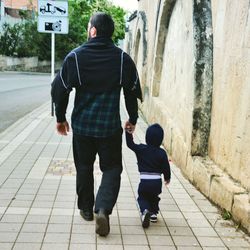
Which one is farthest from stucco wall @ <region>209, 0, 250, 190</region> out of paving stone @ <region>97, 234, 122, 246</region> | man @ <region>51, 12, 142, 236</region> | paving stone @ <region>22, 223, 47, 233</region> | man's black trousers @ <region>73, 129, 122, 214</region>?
paving stone @ <region>22, 223, 47, 233</region>

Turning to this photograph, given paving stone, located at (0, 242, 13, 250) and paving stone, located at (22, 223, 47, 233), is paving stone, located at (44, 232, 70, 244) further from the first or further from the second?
paving stone, located at (0, 242, 13, 250)

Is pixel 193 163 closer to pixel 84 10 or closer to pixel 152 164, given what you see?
pixel 152 164

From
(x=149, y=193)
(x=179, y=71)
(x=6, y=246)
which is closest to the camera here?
(x=6, y=246)

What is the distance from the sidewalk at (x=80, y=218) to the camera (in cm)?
432

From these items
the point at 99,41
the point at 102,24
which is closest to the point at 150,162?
the point at 99,41

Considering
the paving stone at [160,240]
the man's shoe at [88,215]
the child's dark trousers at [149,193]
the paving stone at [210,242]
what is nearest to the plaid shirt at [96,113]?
the child's dark trousers at [149,193]

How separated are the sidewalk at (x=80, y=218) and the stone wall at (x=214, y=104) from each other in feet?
0.89

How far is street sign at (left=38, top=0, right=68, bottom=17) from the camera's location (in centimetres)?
1338

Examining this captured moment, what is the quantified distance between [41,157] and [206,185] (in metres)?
3.20

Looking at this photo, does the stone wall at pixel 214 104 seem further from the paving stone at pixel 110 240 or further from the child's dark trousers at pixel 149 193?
the paving stone at pixel 110 240

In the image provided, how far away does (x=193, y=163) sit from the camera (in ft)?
20.6

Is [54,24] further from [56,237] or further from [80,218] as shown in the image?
[56,237]

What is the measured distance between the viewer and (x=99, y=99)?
446 cm

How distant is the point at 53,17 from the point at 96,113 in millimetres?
9638
